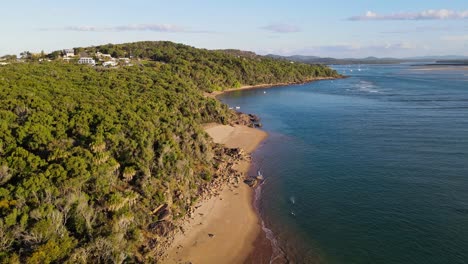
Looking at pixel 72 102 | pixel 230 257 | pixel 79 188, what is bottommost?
pixel 230 257

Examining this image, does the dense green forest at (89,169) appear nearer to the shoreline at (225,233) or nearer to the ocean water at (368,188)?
the shoreline at (225,233)

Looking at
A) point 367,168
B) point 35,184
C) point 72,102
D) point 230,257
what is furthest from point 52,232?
point 367,168

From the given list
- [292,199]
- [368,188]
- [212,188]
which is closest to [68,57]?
[212,188]

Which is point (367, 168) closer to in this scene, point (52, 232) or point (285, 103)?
point (52, 232)

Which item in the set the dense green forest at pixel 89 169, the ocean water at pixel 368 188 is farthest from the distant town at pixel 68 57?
the ocean water at pixel 368 188

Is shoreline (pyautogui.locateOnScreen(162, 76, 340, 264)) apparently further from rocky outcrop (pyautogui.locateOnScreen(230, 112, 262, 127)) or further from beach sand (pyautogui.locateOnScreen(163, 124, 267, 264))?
rocky outcrop (pyautogui.locateOnScreen(230, 112, 262, 127))

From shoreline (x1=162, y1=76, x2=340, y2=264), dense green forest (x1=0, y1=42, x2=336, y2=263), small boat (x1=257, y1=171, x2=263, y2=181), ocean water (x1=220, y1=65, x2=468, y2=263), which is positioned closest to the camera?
dense green forest (x1=0, y1=42, x2=336, y2=263)

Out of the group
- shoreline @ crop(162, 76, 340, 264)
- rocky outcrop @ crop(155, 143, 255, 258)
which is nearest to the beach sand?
shoreline @ crop(162, 76, 340, 264)
